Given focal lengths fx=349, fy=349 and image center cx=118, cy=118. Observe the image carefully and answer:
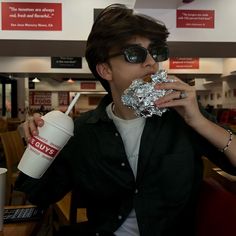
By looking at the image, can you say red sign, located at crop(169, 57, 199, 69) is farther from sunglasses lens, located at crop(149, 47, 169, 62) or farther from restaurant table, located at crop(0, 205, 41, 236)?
restaurant table, located at crop(0, 205, 41, 236)

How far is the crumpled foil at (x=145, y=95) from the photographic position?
43.6 inches

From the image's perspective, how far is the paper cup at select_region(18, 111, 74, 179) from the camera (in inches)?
42.0

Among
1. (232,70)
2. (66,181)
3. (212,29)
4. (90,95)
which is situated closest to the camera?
(66,181)

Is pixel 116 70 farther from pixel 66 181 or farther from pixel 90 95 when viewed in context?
pixel 90 95

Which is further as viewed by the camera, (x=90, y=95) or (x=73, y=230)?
(x=90, y=95)

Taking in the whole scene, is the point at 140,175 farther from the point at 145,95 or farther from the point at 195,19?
the point at 195,19

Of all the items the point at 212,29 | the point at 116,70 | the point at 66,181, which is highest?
the point at 212,29

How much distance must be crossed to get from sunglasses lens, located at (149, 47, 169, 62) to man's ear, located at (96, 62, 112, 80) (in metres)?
0.19

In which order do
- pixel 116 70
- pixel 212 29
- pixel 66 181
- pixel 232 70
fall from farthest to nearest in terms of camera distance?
pixel 232 70
pixel 212 29
pixel 66 181
pixel 116 70

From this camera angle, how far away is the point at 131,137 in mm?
1354

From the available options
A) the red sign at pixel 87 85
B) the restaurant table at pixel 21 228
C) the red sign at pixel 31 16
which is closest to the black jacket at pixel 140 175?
the restaurant table at pixel 21 228

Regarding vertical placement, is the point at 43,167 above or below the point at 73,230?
above

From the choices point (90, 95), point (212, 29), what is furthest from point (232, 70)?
point (90, 95)

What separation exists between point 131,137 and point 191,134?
0.75ft
